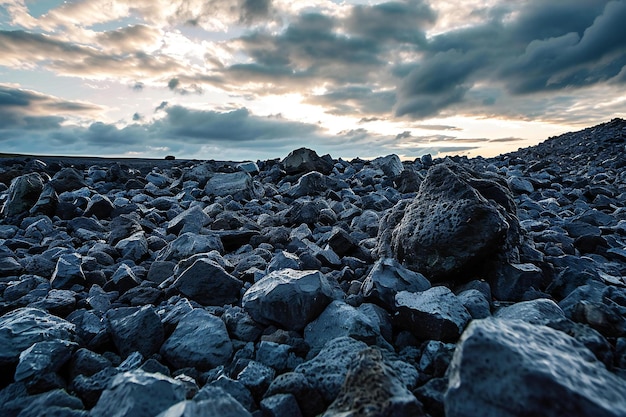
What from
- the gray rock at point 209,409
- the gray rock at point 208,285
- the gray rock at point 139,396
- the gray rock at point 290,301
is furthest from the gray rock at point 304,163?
the gray rock at point 209,409

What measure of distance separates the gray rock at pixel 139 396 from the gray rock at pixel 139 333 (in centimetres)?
65

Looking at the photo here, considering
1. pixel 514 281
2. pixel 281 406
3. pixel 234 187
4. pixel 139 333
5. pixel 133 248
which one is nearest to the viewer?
pixel 281 406

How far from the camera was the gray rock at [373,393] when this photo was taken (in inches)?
46.4

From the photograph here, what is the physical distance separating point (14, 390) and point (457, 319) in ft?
6.46

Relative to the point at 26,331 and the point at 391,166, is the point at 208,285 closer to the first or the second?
the point at 26,331

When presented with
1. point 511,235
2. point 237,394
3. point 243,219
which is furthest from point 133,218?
point 511,235

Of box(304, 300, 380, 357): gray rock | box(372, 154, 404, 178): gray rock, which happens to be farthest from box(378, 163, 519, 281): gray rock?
box(372, 154, 404, 178): gray rock

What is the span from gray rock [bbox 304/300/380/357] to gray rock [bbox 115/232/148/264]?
2.29 m

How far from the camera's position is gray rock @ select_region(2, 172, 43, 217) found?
18.4ft

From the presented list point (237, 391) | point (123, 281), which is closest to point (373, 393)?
point (237, 391)

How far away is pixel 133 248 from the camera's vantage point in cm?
379

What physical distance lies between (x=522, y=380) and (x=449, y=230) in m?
1.50

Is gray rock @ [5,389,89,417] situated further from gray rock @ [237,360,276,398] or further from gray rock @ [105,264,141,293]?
gray rock @ [105,264,141,293]

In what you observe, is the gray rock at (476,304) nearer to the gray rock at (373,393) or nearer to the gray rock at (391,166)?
the gray rock at (373,393)
